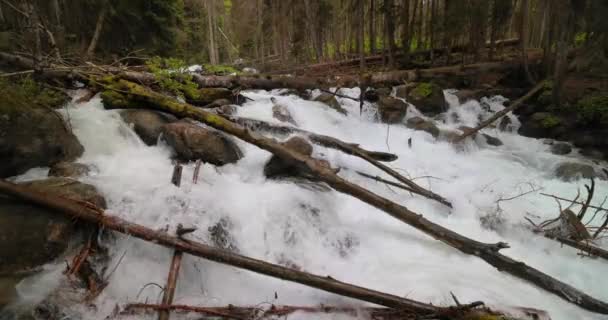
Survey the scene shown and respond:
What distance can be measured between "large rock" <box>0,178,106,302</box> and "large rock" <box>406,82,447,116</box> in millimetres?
9293

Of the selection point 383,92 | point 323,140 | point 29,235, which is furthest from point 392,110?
point 29,235

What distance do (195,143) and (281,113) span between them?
10.3ft

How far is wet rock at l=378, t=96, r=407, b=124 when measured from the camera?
8.98 m

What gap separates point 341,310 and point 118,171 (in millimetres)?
3518

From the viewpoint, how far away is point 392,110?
29.7 ft

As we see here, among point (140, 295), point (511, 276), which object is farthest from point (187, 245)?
point (511, 276)

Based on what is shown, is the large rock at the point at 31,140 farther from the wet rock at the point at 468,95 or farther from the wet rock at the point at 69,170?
the wet rock at the point at 468,95

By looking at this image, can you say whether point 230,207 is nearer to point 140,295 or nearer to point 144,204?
point 144,204

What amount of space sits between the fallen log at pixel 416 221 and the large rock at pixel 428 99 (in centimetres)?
696

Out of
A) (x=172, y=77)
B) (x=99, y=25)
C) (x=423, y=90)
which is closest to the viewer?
(x=172, y=77)

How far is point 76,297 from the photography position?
258 cm

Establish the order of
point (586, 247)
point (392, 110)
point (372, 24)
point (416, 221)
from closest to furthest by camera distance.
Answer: point (416, 221)
point (586, 247)
point (392, 110)
point (372, 24)

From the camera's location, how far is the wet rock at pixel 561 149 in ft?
24.8

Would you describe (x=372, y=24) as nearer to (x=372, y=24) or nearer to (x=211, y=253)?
(x=372, y=24)
